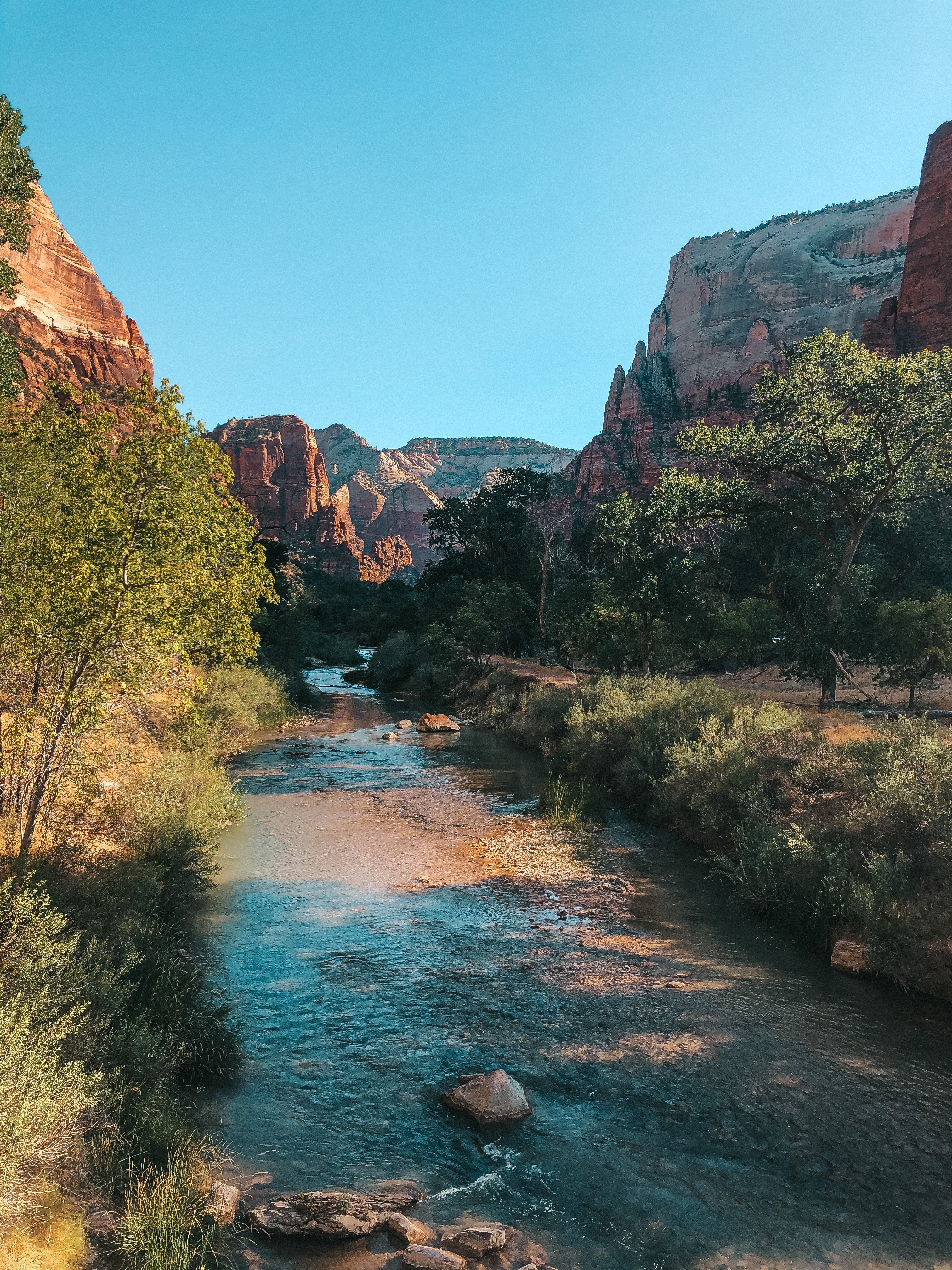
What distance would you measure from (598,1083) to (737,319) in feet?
378

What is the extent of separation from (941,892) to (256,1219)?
771 centimetres

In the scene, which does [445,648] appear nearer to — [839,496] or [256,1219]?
[839,496]

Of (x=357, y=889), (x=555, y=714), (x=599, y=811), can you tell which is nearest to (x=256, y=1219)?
(x=357, y=889)

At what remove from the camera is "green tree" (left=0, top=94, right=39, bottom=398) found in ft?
60.9

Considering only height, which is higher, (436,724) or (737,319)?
(737,319)

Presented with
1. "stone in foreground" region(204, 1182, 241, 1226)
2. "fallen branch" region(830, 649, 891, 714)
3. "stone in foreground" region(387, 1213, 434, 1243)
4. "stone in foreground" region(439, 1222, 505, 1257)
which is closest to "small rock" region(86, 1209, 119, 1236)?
"stone in foreground" region(204, 1182, 241, 1226)

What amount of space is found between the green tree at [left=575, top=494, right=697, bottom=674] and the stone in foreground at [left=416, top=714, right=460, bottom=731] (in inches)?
298

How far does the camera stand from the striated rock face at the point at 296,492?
144750 millimetres

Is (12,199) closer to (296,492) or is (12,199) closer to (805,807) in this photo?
(805,807)

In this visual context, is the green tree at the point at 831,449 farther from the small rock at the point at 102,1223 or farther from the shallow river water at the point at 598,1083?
the small rock at the point at 102,1223

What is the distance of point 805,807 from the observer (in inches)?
441

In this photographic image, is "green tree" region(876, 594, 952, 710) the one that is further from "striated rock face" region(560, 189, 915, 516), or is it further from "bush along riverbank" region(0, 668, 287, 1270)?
"striated rock face" region(560, 189, 915, 516)

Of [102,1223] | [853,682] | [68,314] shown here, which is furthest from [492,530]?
[102,1223]

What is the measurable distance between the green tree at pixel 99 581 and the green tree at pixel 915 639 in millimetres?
19605
